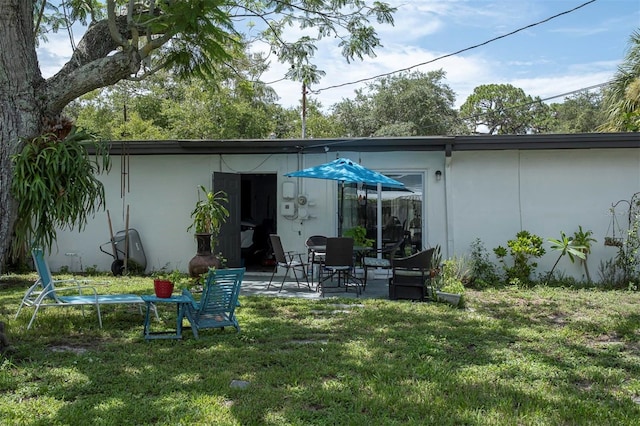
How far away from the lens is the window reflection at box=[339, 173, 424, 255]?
10141 millimetres

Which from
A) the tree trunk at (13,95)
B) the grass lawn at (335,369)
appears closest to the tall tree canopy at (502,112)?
the grass lawn at (335,369)

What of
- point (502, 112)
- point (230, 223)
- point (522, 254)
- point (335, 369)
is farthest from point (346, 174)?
point (502, 112)

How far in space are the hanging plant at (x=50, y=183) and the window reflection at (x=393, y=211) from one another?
616cm

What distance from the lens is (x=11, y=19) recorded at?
4777 mm

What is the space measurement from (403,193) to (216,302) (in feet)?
18.5

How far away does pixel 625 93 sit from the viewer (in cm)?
1210

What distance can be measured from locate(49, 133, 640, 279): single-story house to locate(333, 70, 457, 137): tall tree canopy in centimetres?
1959

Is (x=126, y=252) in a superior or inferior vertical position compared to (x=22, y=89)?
inferior

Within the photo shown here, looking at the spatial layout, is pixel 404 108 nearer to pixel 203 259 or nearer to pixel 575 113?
pixel 575 113

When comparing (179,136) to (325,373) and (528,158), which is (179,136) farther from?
(325,373)

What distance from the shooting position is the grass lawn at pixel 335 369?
3416 mm

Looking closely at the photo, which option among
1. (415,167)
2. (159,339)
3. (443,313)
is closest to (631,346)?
(443,313)

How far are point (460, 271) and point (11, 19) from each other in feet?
24.3

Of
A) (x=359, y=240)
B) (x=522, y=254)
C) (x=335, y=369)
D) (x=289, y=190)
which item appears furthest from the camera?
(x=289, y=190)
